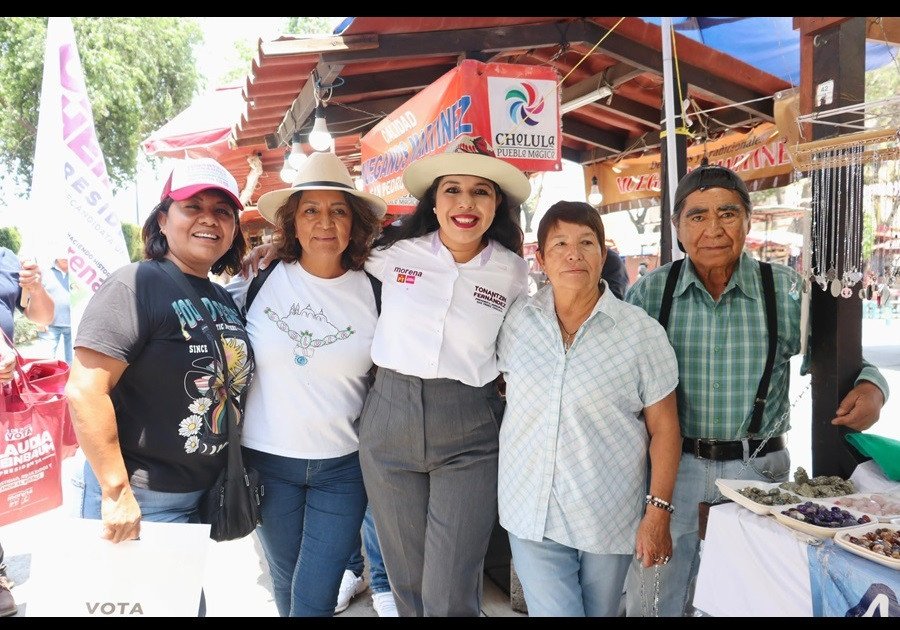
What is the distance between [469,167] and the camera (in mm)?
2381

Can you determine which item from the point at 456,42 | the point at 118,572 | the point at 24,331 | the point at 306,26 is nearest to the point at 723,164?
the point at 456,42

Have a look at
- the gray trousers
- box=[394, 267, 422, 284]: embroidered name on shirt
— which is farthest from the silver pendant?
box=[394, 267, 422, 284]: embroidered name on shirt

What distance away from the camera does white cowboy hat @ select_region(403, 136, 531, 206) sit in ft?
7.79

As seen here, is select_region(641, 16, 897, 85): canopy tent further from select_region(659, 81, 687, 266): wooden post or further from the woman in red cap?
the woman in red cap

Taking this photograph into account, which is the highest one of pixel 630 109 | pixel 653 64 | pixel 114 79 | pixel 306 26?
pixel 306 26

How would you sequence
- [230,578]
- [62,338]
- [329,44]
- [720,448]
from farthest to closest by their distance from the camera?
[62,338]
[329,44]
[230,578]
[720,448]

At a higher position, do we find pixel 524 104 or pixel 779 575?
pixel 524 104

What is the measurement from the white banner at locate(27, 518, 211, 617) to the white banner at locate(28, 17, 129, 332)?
3411 mm

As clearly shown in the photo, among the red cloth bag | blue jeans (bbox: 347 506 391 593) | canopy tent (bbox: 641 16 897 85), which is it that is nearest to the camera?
the red cloth bag

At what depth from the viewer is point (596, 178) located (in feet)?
25.8

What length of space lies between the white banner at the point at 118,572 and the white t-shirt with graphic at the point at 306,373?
54 centimetres

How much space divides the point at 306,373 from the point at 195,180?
2.67 feet

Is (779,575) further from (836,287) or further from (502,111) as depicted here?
(502,111)
